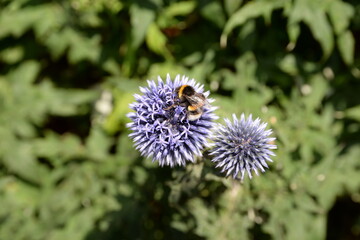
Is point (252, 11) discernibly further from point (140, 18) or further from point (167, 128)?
point (167, 128)

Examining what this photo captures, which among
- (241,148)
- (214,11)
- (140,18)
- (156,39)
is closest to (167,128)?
(241,148)

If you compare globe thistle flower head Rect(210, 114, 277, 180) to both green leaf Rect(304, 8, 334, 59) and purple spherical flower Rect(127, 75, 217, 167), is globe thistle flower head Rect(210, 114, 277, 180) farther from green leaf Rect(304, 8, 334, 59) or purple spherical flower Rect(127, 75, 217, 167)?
green leaf Rect(304, 8, 334, 59)

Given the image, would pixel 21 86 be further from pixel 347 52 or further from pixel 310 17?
pixel 347 52

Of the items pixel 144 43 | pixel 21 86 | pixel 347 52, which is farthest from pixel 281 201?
pixel 21 86

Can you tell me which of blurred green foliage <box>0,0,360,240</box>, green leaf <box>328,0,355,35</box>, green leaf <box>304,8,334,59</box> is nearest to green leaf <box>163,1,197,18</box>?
blurred green foliage <box>0,0,360,240</box>

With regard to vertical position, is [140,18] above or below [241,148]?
above

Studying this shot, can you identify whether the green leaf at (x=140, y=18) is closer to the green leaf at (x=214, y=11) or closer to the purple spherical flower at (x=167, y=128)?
the green leaf at (x=214, y=11)

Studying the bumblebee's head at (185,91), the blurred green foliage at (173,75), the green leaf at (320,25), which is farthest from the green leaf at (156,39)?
the bumblebee's head at (185,91)
